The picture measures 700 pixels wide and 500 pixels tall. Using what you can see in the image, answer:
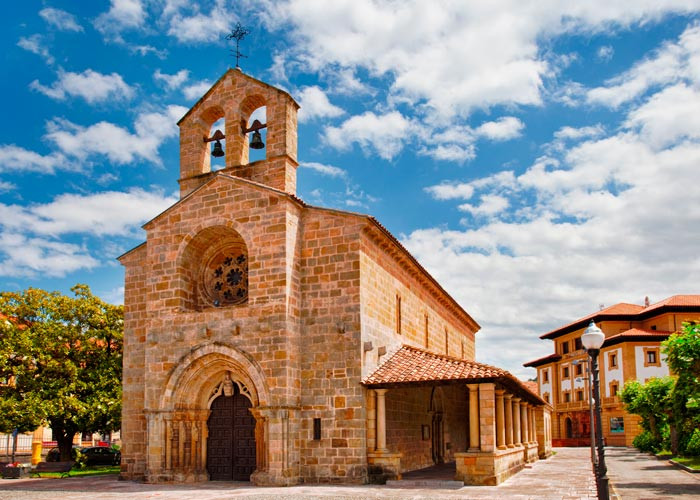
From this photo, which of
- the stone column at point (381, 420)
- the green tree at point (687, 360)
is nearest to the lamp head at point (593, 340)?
the stone column at point (381, 420)

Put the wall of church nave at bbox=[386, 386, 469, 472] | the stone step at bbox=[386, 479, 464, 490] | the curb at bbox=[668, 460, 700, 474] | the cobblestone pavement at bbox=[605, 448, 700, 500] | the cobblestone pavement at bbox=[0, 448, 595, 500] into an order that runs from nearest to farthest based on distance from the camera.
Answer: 1. the cobblestone pavement at bbox=[0, 448, 595, 500]
2. the cobblestone pavement at bbox=[605, 448, 700, 500]
3. the stone step at bbox=[386, 479, 464, 490]
4. the wall of church nave at bbox=[386, 386, 469, 472]
5. the curb at bbox=[668, 460, 700, 474]

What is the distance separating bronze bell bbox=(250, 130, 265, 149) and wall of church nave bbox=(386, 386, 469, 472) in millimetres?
8729

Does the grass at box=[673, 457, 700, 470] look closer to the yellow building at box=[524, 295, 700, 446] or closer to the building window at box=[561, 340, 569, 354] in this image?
the yellow building at box=[524, 295, 700, 446]

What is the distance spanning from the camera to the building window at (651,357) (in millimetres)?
52344

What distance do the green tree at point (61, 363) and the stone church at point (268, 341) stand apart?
29.6 feet

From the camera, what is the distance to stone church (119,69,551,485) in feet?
59.3

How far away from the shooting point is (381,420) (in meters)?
18.2

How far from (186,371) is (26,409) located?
12401 millimetres

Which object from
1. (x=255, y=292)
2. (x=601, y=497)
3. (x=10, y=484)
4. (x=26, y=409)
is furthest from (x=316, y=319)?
Answer: (x=26, y=409)

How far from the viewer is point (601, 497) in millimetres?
11633

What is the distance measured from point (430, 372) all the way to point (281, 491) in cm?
525

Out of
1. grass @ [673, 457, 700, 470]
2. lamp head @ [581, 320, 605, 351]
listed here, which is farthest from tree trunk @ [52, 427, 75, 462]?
grass @ [673, 457, 700, 470]

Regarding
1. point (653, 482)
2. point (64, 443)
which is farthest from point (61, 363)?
point (653, 482)

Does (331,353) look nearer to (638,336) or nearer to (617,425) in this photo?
(638,336)
